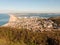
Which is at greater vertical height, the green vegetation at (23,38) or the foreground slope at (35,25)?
the green vegetation at (23,38)

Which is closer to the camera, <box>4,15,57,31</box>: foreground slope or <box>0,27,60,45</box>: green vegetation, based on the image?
<box>0,27,60,45</box>: green vegetation

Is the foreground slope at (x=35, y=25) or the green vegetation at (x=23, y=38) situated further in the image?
the foreground slope at (x=35, y=25)

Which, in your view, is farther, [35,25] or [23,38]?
[35,25]

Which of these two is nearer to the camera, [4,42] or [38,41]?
[4,42]

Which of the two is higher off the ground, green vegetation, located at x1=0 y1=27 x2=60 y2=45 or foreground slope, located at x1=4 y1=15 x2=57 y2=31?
green vegetation, located at x1=0 y1=27 x2=60 y2=45

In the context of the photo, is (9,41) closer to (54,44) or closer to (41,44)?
(41,44)

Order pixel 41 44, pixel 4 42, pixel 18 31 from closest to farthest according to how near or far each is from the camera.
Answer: pixel 4 42 < pixel 41 44 < pixel 18 31

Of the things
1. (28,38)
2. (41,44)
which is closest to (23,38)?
(28,38)

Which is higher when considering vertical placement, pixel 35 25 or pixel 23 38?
pixel 23 38

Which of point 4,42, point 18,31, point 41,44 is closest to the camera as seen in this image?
point 4,42
